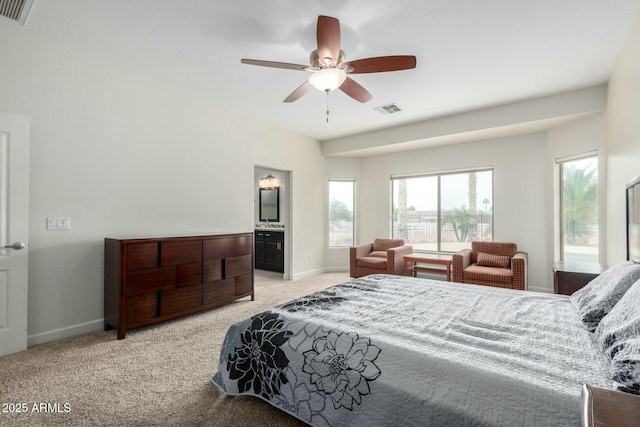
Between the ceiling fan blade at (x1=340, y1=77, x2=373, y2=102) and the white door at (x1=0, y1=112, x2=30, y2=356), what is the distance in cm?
276

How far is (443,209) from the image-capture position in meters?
5.56

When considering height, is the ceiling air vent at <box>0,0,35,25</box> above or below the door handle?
above

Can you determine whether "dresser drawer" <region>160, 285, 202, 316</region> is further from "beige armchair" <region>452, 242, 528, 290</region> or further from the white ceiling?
"beige armchair" <region>452, 242, 528, 290</region>

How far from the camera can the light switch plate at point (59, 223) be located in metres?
2.75

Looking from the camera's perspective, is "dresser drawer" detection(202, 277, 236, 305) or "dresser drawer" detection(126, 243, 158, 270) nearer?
"dresser drawer" detection(126, 243, 158, 270)

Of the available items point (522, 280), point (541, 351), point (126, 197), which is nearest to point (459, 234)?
point (522, 280)

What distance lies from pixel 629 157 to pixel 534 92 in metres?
1.52

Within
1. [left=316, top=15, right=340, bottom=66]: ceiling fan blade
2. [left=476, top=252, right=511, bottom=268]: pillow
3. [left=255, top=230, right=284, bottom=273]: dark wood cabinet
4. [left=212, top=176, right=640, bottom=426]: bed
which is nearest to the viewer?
[left=212, top=176, right=640, bottom=426]: bed

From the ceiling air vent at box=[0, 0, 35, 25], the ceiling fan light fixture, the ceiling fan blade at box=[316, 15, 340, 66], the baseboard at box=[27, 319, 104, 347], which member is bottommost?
the baseboard at box=[27, 319, 104, 347]

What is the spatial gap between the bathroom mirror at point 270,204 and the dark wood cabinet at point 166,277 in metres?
2.61

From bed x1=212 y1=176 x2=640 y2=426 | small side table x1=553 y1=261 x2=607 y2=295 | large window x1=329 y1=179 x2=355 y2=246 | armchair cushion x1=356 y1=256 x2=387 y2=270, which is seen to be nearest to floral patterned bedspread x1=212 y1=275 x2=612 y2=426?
bed x1=212 y1=176 x2=640 y2=426

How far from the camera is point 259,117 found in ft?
15.2

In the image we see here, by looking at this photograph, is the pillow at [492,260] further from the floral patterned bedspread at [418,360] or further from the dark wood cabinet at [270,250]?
the dark wood cabinet at [270,250]

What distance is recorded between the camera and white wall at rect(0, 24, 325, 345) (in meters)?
2.68
